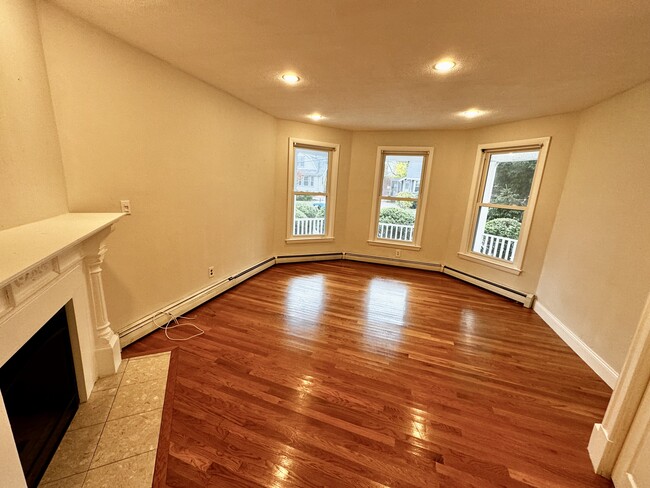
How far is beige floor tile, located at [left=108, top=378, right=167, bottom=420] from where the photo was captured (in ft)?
5.09

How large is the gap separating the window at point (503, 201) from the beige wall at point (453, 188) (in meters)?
0.10

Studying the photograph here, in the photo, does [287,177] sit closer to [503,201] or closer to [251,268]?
[251,268]

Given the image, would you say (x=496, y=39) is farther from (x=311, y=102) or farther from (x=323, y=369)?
(x=323, y=369)

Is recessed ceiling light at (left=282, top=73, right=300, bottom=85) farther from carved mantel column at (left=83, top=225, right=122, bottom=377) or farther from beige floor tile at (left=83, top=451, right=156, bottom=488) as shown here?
beige floor tile at (left=83, top=451, right=156, bottom=488)

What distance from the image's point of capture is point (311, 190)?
455 cm

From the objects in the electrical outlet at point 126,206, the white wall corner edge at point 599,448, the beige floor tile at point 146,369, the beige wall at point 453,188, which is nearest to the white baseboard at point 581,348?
the beige wall at point 453,188

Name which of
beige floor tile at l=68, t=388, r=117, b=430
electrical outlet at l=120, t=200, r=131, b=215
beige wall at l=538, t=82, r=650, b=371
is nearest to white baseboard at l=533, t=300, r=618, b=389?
beige wall at l=538, t=82, r=650, b=371

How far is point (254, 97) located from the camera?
9.70 ft

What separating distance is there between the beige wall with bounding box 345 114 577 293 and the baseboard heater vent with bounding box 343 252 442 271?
2.8 inches

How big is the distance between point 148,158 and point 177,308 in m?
1.38

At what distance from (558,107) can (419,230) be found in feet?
7.52

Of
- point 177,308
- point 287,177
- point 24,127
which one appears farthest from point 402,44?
point 177,308

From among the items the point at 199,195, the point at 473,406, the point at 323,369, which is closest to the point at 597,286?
the point at 473,406

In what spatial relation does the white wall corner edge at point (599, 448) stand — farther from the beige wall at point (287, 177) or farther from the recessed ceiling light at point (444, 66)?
the beige wall at point (287, 177)
